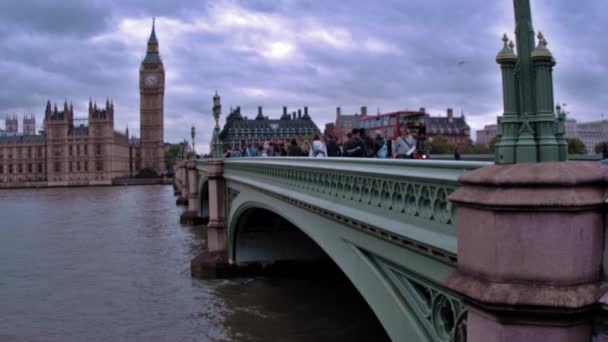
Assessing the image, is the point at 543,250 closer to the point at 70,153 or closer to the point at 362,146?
the point at 362,146

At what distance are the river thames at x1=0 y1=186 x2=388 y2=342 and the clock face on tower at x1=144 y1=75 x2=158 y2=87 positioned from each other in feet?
363

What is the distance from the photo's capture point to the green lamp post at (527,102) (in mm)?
2828

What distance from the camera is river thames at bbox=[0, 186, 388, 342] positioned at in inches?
503

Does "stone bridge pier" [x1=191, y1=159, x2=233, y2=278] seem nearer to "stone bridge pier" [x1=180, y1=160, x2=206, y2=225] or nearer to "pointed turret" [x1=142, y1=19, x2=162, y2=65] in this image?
"stone bridge pier" [x1=180, y1=160, x2=206, y2=225]

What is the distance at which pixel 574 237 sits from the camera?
2.61m

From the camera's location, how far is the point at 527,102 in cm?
291

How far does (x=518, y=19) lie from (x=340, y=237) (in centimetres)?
427

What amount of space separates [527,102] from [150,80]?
135603mm

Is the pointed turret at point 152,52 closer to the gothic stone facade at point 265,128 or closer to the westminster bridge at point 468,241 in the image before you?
the gothic stone facade at point 265,128

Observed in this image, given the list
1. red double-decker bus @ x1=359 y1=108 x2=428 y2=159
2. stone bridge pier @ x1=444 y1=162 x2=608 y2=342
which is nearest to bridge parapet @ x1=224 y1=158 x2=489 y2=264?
stone bridge pier @ x1=444 y1=162 x2=608 y2=342

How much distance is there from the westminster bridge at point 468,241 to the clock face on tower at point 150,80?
129185mm

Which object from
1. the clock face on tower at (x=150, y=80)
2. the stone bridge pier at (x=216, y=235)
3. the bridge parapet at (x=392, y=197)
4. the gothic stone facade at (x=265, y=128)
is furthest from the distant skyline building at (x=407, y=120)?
the clock face on tower at (x=150, y=80)

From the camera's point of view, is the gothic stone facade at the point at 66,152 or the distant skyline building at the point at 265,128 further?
the gothic stone facade at the point at 66,152

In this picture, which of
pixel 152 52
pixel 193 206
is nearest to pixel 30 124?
pixel 152 52
